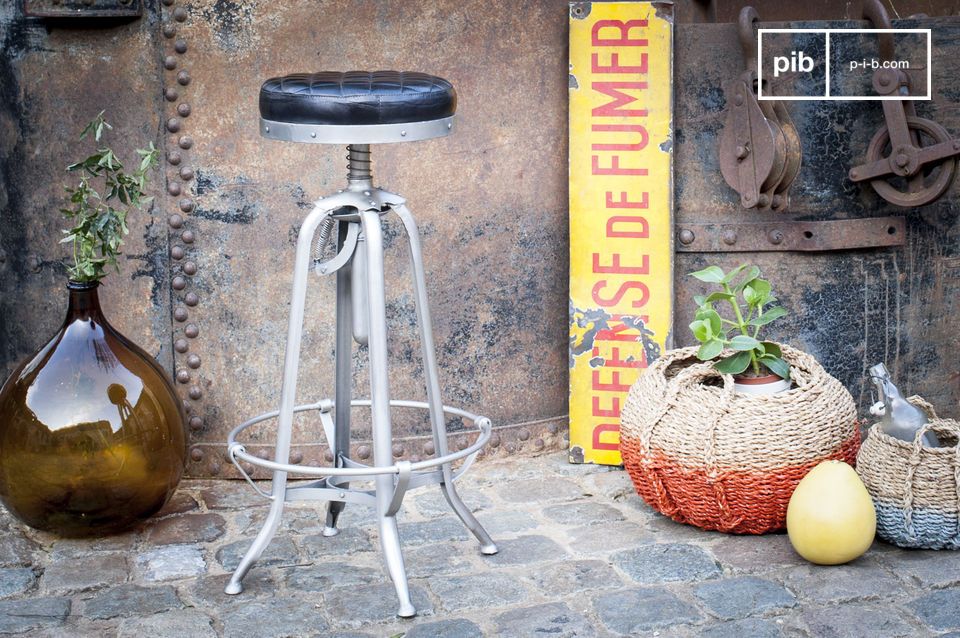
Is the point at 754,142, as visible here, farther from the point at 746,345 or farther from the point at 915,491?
the point at 915,491

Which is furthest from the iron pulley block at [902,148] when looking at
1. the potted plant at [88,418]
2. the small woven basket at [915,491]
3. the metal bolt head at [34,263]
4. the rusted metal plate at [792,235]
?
the metal bolt head at [34,263]

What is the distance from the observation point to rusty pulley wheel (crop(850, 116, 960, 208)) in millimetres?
3465

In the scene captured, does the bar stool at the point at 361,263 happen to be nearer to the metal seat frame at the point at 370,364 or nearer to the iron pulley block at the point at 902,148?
the metal seat frame at the point at 370,364

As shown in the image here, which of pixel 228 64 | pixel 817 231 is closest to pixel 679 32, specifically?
pixel 817 231

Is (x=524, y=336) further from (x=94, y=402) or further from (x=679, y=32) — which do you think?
(x=94, y=402)

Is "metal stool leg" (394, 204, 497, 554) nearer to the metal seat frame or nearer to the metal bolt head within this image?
the metal seat frame

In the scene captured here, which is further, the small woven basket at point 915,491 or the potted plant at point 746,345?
the potted plant at point 746,345

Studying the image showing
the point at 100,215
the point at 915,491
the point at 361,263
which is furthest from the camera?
the point at 100,215

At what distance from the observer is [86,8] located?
137 inches

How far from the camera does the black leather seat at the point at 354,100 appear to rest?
2.67m

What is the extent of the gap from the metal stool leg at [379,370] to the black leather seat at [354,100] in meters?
0.25

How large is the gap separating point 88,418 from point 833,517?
1874 mm

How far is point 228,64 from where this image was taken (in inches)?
139
